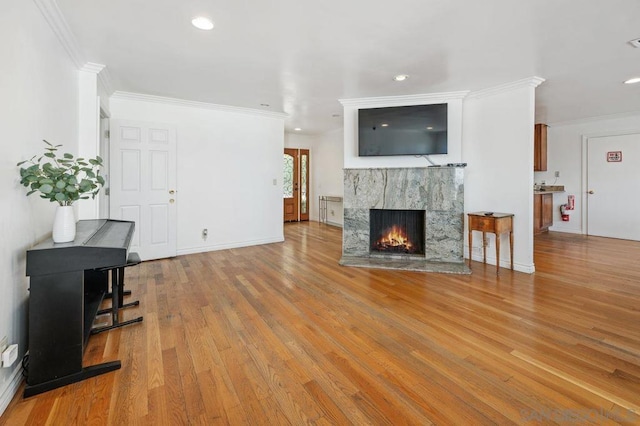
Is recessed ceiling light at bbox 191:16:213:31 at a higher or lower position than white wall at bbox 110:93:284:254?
higher

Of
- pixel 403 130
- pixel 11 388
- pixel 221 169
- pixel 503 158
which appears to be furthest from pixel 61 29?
pixel 503 158

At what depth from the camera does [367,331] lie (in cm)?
236

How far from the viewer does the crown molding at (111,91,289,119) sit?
4285 millimetres

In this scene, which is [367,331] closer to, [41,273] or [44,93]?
[41,273]

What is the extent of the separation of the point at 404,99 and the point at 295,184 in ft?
15.8

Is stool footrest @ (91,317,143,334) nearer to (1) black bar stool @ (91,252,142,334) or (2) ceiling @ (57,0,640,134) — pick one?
(1) black bar stool @ (91,252,142,334)

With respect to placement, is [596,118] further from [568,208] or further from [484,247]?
[484,247]

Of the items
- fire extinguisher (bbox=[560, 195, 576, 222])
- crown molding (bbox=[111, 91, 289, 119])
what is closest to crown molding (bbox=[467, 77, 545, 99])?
crown molding (bbox=[111, 91, 289, 119])

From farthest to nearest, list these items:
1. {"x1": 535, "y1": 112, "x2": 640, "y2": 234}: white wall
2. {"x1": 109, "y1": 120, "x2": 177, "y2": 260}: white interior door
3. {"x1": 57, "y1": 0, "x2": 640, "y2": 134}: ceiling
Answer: {"x1": 535, "y1": 112, "x2": 640, "y2": 234}: white wall
{"x1": 109, "y1": 120, "x2": 177, "y2": 260}: white interior door
{"x1": 57, "y1": 0, "x2": 640, "y2": 134}: ceiling

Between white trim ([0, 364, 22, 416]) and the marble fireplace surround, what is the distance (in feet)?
10.8

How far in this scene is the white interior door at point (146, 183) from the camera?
421 cm

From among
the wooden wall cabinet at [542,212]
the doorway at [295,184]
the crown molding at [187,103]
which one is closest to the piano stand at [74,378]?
the crown molding at [187,103]

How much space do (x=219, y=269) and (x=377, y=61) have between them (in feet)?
10.3

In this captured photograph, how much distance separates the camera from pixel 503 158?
405cm
